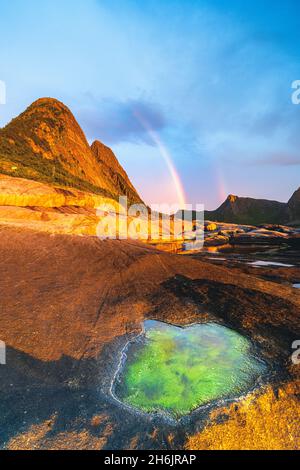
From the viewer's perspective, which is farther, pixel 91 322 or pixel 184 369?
pixel 91 322

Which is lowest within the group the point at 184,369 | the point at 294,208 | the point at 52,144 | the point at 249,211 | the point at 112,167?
the point at 184,369

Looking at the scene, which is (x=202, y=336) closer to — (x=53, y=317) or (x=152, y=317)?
(x=152, y=317)

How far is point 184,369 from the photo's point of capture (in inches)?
212

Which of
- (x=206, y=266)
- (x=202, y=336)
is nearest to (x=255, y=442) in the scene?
(x=202, y=336)

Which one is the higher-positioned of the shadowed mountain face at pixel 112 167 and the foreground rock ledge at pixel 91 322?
the shadowed mountain face at pixel 112 167

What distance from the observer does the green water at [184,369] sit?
4.57 metres

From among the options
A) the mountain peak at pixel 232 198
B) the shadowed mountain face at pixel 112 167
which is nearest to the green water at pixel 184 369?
the shadowed mountain face at pixel 112 167

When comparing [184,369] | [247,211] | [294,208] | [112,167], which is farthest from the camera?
[247,211]

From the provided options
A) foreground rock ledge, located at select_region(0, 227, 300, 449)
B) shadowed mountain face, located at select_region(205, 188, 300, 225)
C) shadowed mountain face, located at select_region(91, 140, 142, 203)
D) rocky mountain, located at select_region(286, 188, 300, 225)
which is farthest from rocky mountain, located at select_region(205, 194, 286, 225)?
foreground rock ledge, located at select_region(0, 227, 300, 449)

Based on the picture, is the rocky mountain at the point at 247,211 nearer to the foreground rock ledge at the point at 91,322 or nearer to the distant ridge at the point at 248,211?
the distant ridge at the point at 248,211

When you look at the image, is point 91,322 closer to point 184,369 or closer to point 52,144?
point 184,369

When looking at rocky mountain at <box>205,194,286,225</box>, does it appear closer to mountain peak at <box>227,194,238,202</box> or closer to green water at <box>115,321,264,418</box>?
mountain peak at <box>227,194,238,202</box>

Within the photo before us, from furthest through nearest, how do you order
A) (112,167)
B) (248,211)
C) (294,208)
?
(248,211) < (294,208) < (112,167)

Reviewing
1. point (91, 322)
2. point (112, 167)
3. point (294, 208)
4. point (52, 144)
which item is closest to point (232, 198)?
point (294, 208)
